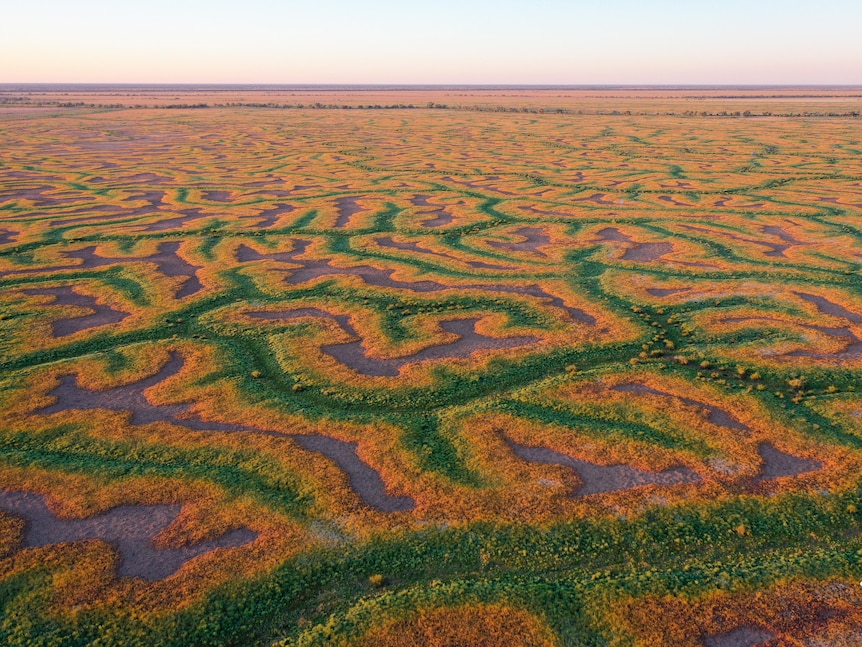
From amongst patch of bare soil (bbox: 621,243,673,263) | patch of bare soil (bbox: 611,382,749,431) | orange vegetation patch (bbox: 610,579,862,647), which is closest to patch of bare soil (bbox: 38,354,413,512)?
orange vegetation patch (bbox: 610,579,862,647)

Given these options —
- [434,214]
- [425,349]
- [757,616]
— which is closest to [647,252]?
[434,214]

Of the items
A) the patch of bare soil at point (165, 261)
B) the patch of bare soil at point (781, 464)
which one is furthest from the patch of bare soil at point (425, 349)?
the patch of bare soil at point (781, 464)

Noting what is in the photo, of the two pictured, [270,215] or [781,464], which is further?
[270,215]

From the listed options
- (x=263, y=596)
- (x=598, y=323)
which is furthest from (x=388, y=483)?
(x=598, y=323)

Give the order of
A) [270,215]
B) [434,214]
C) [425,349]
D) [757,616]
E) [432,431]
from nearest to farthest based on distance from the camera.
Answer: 1. [757,616]
2. [432,431]
3. [425,349]
4. [434,214]
5. [270,215]

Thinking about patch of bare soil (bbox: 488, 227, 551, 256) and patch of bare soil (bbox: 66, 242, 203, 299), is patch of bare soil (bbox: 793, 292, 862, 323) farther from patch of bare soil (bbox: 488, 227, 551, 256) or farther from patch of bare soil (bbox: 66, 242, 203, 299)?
patch of bare soil (bbox: 66, 242, 203, 299)

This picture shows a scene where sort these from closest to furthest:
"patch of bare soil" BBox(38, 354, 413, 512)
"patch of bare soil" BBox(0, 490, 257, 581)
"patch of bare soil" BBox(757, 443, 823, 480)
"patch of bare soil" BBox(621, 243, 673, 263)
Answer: "patch of bare soil" BBox(0, 490, 257, 581), "patch of bare soil" BBox(38, 354, 413, 512), "patch of bare soil" BBox(757, 443, 823, 480), "patch of bare soil" BBox(621, 243, 673, 263)

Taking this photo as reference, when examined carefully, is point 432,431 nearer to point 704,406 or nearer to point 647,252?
point 704,406

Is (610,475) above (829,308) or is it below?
below
